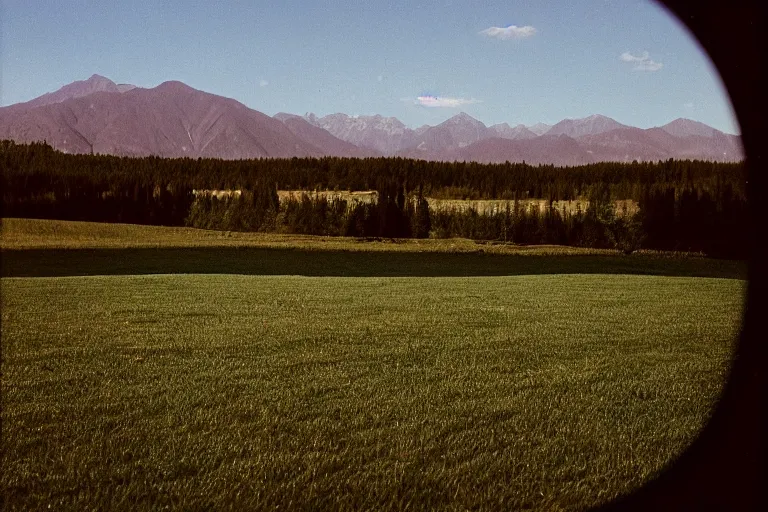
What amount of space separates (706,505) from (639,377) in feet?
14.3

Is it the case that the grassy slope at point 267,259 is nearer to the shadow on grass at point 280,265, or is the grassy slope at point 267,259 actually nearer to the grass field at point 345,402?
the shadow on grass at point 280,265

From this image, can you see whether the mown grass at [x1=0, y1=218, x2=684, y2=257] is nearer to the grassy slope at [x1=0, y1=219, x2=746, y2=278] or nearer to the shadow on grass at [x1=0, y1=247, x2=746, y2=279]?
the grassy slope at [x1=0, y1=219, x2=746, y2=278]

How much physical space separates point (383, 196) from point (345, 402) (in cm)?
8990

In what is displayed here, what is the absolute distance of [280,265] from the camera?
4025 centimetres

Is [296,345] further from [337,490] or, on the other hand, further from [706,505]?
[706,505]

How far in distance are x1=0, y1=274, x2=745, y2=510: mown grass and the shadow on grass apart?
20139 millimetres

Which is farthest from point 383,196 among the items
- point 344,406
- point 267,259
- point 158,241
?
point 344,406

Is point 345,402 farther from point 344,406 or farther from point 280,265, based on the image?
point 280,265

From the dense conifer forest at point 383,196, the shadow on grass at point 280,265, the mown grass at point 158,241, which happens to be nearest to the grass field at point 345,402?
the shadow on grass at point 280,265

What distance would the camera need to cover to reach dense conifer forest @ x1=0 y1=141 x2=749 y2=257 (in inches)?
2776

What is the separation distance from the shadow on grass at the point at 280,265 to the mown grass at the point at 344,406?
66.1 ft

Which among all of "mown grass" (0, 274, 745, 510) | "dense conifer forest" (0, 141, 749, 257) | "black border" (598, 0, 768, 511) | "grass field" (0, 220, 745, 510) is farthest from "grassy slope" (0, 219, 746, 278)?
"black border" (598, 0, 768, 511)

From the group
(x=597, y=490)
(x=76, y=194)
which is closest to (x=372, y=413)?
(x=597, y=490)

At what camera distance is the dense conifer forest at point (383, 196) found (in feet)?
231
